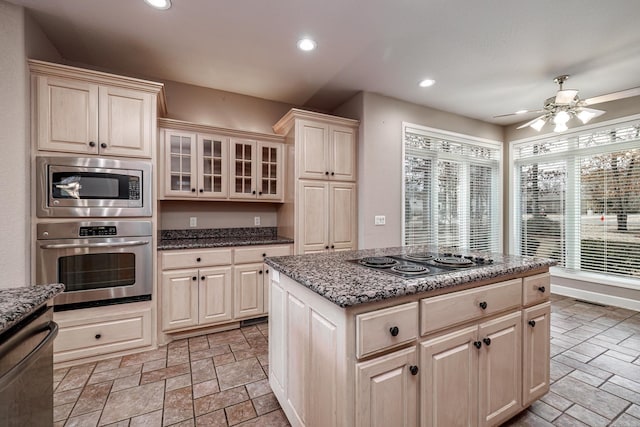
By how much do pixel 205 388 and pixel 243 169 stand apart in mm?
2224

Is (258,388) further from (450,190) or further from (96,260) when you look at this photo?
(450,190)

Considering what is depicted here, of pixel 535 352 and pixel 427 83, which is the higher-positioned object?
pixel 427 83

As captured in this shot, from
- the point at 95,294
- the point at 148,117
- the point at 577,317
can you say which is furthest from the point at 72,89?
the point at 577,317

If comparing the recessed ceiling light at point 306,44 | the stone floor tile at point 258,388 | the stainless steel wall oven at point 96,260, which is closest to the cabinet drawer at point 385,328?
the stone floor tile at point 258,388

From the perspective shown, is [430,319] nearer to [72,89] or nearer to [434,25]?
[434,25]

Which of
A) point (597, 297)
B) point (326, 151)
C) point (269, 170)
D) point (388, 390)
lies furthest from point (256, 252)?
point (597, 297)

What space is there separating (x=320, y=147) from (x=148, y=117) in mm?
1736

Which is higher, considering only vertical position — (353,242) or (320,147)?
(320,147)

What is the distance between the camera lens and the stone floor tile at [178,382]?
2.00m

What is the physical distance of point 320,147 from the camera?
330 centimetres

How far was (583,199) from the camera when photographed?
159 inches

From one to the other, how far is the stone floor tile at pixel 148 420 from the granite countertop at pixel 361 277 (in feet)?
3.74

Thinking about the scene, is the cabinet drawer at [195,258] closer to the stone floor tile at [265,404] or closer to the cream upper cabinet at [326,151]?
the cream upper cabinet at [326,151]

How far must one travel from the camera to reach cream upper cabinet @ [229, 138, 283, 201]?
327cm
